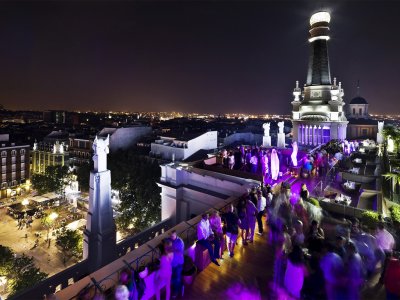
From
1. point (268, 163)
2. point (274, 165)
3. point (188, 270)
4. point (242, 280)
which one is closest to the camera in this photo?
point (188, 270)

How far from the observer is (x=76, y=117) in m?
189

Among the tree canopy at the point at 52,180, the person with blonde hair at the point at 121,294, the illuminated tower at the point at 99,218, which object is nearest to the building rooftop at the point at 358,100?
the tree canopy at the point at 52,180

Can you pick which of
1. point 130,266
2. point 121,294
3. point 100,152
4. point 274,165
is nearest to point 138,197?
point 274,165

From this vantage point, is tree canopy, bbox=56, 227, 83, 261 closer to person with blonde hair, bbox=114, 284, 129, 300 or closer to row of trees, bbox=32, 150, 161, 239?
row of trees, bbox=32, 150, 161, 239

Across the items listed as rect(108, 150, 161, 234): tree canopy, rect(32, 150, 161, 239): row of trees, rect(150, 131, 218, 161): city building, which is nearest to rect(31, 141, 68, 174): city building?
rect(32, 150, 161, 239): row of trees

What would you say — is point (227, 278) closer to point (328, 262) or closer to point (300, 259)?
point (300, 259)

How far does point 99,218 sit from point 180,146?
1382 inches

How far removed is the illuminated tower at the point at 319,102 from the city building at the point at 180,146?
15.6m

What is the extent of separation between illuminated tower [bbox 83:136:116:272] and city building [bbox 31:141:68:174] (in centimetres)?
5522

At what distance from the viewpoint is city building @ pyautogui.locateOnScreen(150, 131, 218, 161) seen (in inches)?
1795

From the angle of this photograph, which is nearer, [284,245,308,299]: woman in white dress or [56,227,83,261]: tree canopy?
[284,245,308,299]: woman in white dress

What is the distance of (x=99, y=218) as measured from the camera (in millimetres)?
11352

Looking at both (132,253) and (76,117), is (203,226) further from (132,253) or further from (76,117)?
(76,117)

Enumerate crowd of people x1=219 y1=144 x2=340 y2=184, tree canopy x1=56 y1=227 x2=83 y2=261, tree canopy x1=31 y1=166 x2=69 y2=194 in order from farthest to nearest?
tree canopy x1=31 y1=166 x2=69 y2=194
tree canopy x1=56 y1=227 x2=83 y2=261
crowd of people x1=219 y1=144 x2=340 y2=184
